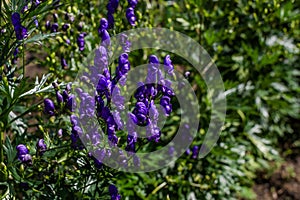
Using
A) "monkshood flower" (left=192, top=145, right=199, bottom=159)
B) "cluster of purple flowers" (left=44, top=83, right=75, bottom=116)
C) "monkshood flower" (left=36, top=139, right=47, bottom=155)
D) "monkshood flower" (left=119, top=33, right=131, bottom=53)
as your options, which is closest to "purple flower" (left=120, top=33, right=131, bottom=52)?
"monkshood flower" (left=119, top=33, right=131, bottom=53)

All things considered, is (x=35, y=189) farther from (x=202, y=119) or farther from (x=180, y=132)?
(x=202, y=119)

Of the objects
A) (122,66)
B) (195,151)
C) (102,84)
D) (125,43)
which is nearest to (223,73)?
(195,151)

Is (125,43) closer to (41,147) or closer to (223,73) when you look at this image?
(41,147)

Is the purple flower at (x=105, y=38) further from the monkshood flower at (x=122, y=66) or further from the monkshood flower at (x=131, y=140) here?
the monkshood flower at (x=131, y=140)

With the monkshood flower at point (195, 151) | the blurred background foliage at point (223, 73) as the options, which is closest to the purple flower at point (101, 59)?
the blurred background foliage at point (223, 73)

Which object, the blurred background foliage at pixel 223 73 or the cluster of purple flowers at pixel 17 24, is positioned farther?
the blurred background foliage at pixel 223 73

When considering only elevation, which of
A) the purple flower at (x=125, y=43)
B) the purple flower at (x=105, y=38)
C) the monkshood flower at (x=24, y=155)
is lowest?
the monkshood flower at (x=24, y=155)

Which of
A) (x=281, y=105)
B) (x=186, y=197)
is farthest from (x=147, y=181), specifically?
(x=281, y=105)

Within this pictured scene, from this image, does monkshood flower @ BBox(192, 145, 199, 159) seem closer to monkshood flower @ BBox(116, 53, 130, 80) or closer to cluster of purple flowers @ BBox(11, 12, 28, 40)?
monkshood flower @ BBox(116, 53, 130, 80)
